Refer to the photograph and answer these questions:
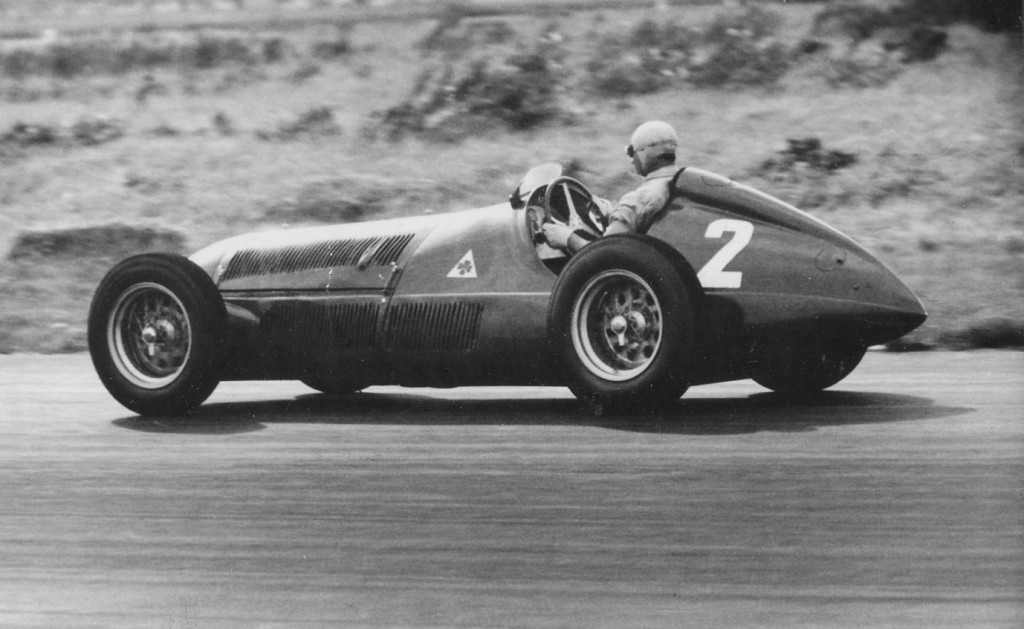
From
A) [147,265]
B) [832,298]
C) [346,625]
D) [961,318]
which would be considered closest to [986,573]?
[346,625]

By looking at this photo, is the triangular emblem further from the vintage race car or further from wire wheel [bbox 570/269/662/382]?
wire wheel [bbox 570/269/662/382]

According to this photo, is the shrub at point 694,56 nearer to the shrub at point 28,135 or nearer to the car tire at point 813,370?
the shrub at point 28,135

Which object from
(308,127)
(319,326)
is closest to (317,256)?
(319,326)

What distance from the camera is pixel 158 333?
7762mm

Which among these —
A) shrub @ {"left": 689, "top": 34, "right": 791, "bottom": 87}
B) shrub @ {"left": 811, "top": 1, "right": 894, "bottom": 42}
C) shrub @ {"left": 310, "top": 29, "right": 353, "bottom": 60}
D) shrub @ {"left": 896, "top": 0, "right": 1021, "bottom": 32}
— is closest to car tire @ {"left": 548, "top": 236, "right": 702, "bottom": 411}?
shrub @ {"left": 689, "top": 34, "right": 791, "bottom": 87}

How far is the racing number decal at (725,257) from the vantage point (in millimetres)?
6879

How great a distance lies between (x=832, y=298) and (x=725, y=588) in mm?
2815

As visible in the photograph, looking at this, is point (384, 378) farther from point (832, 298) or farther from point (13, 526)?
point (13, 526)

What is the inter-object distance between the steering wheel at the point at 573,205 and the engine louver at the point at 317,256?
26.8 inches

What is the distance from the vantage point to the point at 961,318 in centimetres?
1147

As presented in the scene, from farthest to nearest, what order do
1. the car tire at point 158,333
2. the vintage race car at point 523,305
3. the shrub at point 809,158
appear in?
1. the shrub at point 809,158
2. the car tire at point 158,333
3. the vintage race car at point 523,305

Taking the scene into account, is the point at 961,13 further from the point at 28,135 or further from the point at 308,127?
the point at 28,135

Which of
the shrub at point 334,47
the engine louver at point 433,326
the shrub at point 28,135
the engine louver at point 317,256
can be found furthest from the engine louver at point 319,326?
the shrub at point 334,47

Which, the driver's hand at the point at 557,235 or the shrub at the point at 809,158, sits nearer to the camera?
the driver's hand at the point at 557,235
